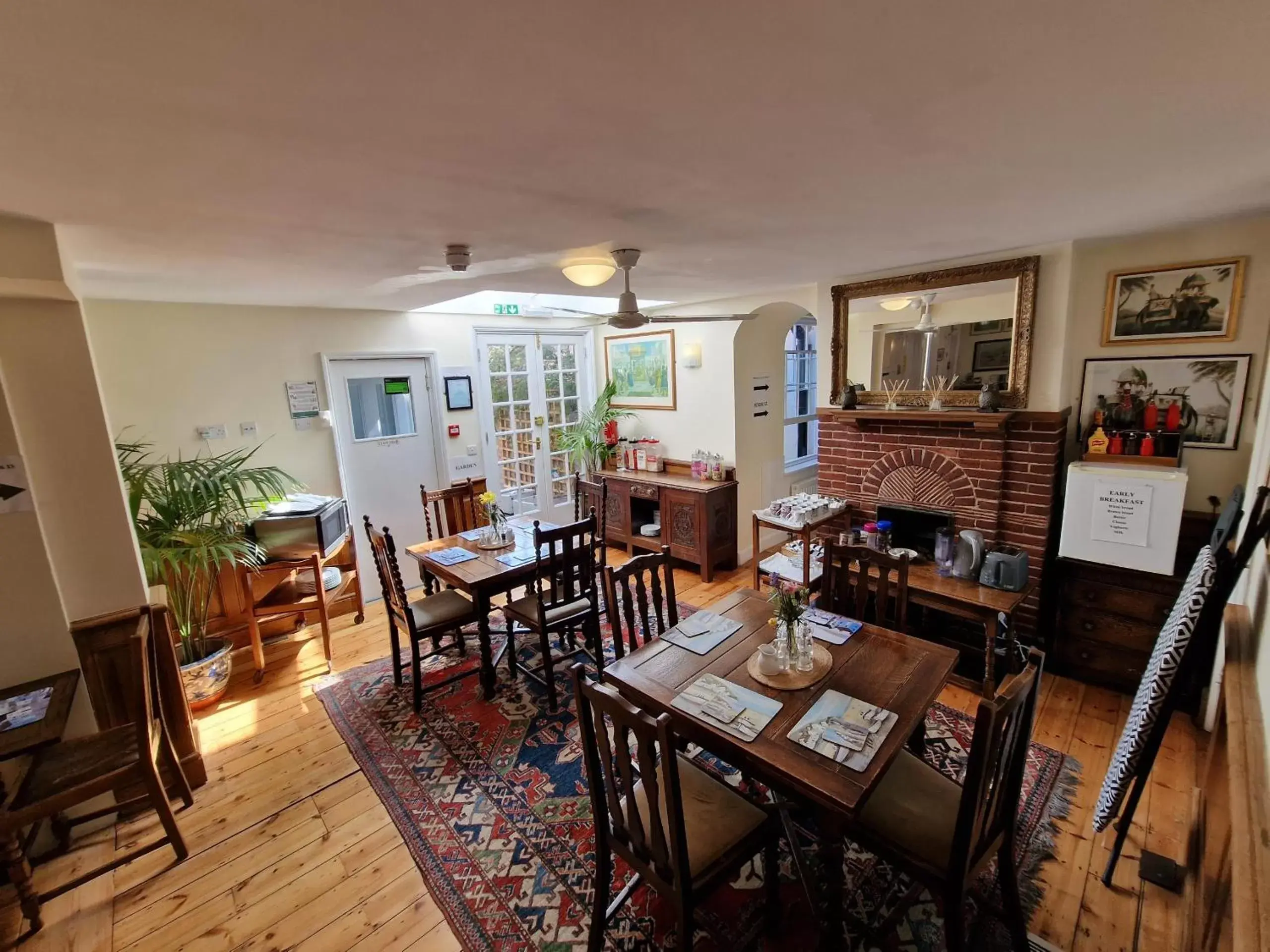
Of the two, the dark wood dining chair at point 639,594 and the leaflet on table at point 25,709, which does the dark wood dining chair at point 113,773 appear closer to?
the leaflet on table at point 25,709

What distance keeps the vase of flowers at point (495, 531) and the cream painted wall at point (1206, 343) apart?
326cm

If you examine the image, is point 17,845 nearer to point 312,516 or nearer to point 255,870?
point 255,870

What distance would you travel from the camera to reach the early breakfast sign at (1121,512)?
2430 millimetres

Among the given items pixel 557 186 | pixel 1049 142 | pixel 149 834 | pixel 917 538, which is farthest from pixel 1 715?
pixel 917 538

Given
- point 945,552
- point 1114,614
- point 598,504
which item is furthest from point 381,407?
point 1114,614

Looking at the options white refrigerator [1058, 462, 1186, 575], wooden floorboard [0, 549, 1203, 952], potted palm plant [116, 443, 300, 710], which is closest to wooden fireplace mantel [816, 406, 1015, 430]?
white refrigerator [1058, 462, 1186, 575]

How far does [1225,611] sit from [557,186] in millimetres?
2738

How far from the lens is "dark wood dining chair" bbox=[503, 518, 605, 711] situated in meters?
2.75

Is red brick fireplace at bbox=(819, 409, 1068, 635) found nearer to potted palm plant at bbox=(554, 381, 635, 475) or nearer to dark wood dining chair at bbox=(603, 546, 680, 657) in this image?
dark wood dining chair at bbox=(603, 546, 680, 657)

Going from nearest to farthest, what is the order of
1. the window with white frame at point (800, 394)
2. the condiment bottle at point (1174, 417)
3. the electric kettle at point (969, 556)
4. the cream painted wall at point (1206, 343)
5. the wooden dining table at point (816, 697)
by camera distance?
1. the wooden dining table at point (816, 697)
2. the cream painted wall at point (1206, 343)
3. the condiment bottle at point (1174, 417)
4. the electric kettle at point (969, 556)
5. the window with white frame at point (800, 394)

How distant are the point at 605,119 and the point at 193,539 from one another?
2895mm

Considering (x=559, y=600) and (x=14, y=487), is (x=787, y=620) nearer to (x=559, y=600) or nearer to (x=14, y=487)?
(x=559, y=600)

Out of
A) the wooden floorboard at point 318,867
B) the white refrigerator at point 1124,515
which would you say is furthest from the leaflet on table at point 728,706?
the white refrigerator at point 1124,515

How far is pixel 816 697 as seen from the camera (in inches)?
67.6
